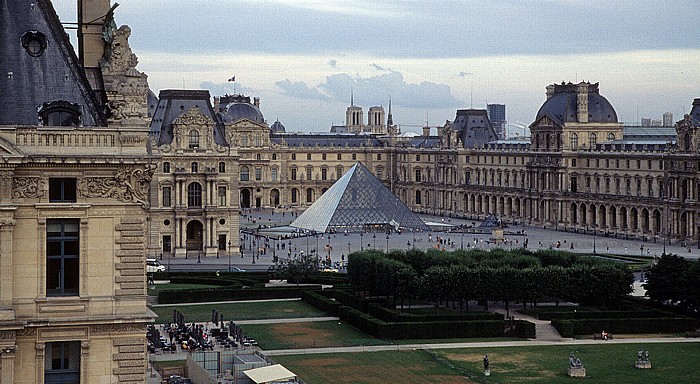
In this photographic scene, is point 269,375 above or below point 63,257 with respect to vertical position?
below

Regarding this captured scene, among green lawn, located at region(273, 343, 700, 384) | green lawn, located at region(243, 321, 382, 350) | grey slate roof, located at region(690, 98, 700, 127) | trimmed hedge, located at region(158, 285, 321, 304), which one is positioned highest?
grey slate roof, located at region(690, 98, 700, 127)

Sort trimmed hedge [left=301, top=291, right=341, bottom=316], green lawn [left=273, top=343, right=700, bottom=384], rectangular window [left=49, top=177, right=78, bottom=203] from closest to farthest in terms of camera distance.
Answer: rectangular window [left=49, top=177, right=78, bottom=203], green lawn [left=273, top=343, right=700, bottom=384], trimmed hedge [left=301, top=291, right=341, bottom=316]

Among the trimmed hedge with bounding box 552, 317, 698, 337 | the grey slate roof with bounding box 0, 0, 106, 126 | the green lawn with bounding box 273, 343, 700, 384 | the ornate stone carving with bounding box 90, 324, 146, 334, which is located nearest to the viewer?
the ornate stone carving with bounding box 90, 324, 146, 334

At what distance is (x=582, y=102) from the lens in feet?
444

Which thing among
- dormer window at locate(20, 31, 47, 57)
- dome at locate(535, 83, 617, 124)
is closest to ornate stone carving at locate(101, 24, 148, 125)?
dormer window at locate(20, 31, 47, 57)

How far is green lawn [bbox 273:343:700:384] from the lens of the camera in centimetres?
4916

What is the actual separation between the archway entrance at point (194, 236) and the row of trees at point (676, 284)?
43717 millimetres

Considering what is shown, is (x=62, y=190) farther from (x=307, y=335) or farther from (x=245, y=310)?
(x=245, y=310)

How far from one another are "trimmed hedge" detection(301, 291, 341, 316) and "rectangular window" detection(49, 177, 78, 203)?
37.9m

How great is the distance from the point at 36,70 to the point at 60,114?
46.0 inches

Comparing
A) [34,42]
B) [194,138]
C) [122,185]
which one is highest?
[194,138]

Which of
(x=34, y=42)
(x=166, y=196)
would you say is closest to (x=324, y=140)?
(x=166, y=196)

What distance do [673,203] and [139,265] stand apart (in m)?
91.4

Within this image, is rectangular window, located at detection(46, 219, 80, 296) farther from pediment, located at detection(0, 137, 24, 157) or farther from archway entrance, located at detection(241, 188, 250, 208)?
archway entrance, located at detection(241, 188, 250, 208)
